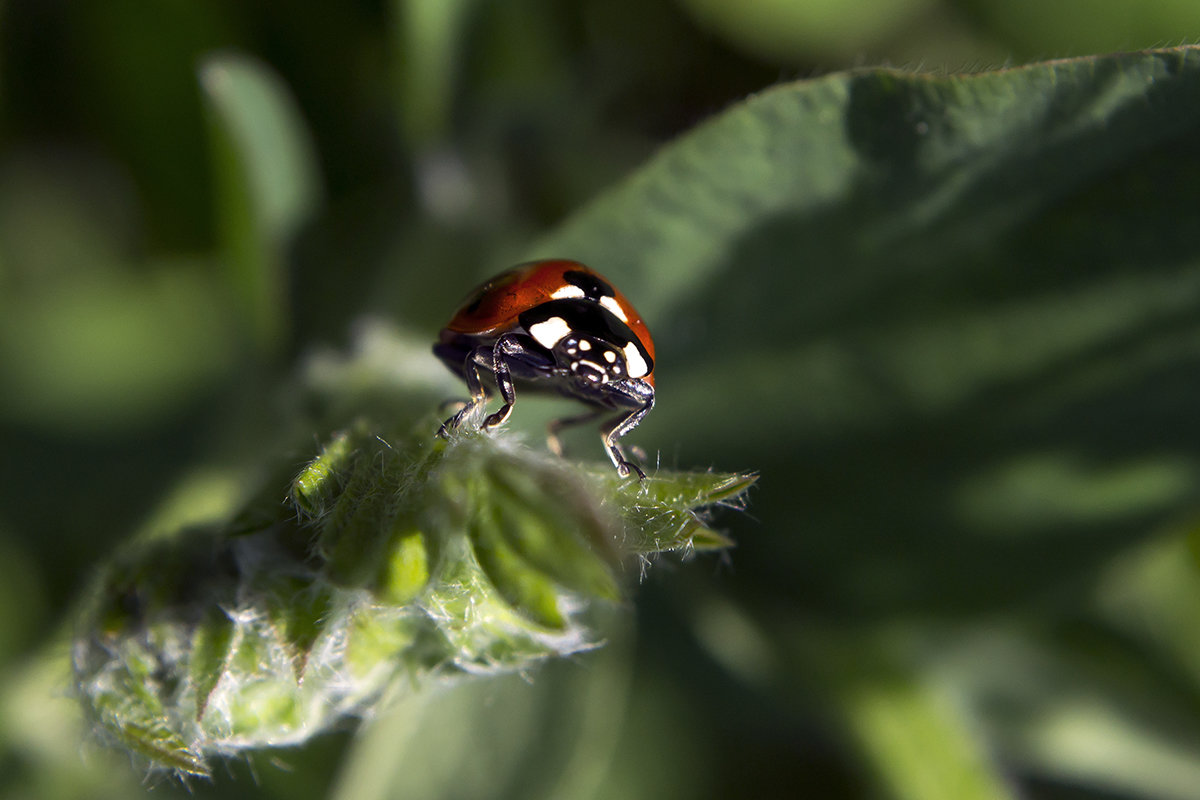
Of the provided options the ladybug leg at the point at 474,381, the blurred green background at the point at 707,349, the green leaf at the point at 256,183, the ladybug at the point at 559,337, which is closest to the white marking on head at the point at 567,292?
the ladybug at the point at 559,337

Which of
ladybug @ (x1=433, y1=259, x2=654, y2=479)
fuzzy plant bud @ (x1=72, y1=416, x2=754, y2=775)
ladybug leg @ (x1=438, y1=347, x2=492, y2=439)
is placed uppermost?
ladybug @ (x1=433, y1=259, x2=654, y2=479)

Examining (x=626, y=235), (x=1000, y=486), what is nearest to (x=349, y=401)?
(x=626, y=235)

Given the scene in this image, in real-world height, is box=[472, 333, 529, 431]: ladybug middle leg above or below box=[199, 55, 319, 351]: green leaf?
below

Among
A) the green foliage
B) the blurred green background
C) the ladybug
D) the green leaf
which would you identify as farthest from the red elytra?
the green leaf

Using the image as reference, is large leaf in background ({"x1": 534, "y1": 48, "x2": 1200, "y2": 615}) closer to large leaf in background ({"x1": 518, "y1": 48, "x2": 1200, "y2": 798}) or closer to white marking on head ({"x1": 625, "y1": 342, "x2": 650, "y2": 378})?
large leaf in background ({"x1": 518, "y1": 48, "x2": 1200, "y2": 798})

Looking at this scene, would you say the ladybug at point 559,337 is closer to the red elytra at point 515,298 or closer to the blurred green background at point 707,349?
the red elytra at point 515,298

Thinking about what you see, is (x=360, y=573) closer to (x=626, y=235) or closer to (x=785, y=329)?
(x=626, y=235)

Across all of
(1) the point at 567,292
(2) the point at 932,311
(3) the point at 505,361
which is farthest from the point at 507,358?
(2) the point at 932,311
